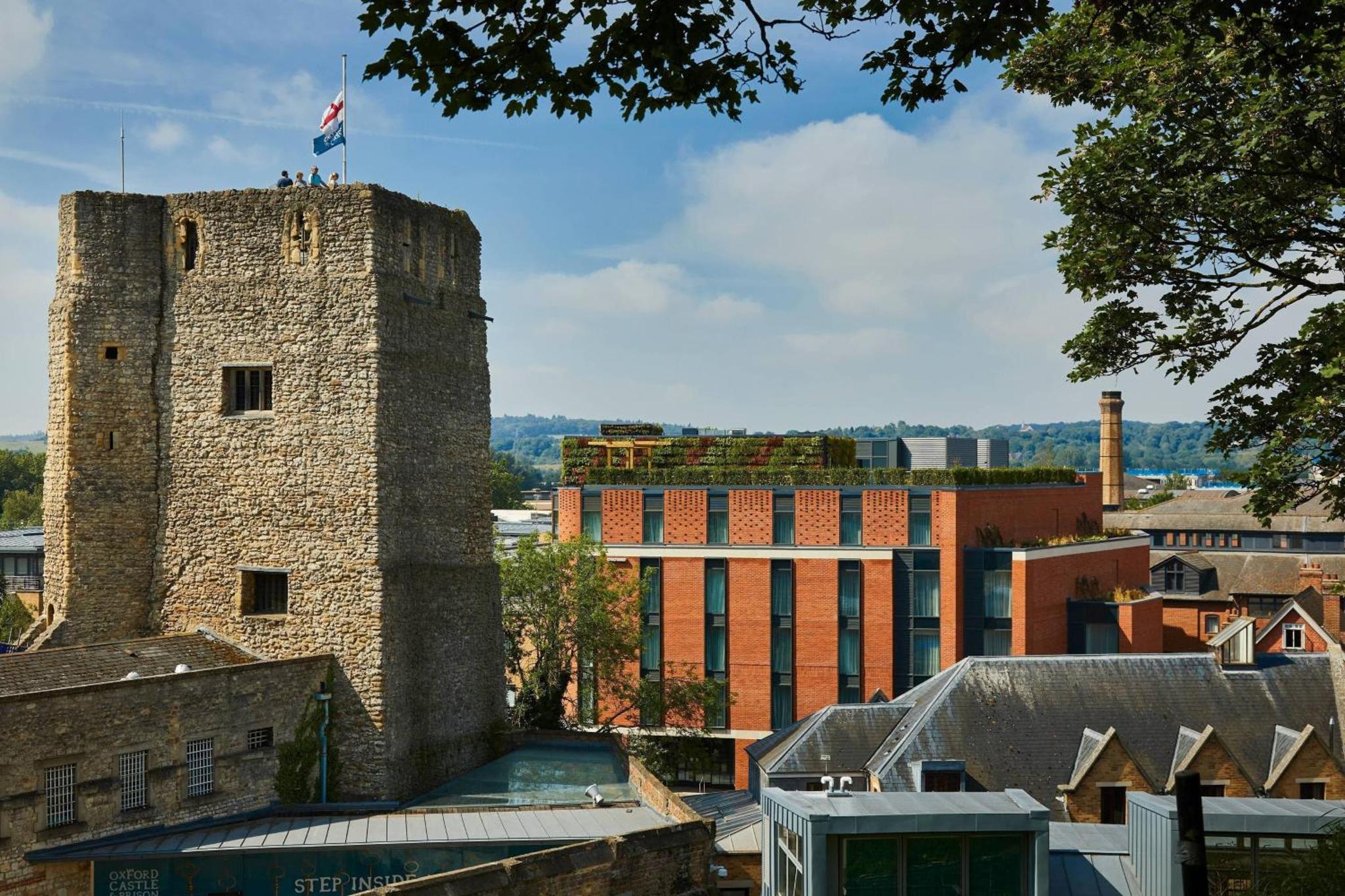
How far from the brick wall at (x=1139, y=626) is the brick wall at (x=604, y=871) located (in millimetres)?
28810

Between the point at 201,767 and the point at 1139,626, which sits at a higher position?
the point at 201,767

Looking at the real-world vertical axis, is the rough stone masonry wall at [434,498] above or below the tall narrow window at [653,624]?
above

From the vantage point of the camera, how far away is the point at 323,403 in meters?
24.0

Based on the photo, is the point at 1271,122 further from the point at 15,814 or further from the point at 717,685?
the point at 717,685

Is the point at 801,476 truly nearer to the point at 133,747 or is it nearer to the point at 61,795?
the point at 133,747

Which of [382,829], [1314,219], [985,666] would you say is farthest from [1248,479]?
[985,666]

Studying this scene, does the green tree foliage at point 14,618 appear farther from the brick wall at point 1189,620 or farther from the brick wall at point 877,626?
the brick wall at point 1189,620

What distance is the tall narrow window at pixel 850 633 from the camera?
148ft

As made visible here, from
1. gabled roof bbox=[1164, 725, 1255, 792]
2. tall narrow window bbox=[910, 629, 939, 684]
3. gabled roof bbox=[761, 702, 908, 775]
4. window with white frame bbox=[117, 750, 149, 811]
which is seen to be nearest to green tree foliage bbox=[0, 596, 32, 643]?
window with white frame bbox=[117, 750, 149, 811]

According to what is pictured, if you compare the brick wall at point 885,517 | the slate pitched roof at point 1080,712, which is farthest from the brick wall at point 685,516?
the slate pitched roof at point 1080,712

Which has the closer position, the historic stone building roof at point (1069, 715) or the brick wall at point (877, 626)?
the historic stone building roof at point (1069, 715)

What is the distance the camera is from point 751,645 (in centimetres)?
4584

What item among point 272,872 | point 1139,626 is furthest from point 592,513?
point 272,872

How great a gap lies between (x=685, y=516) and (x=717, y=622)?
4018mm
